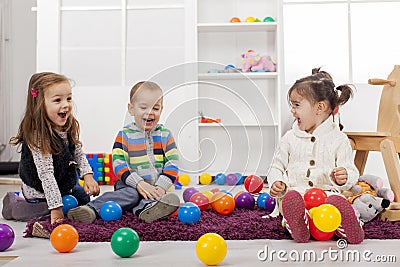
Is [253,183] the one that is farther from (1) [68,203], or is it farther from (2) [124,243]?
(2) [124,243]

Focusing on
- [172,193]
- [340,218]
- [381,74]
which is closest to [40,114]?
[172,193]

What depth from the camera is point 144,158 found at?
1705 mm

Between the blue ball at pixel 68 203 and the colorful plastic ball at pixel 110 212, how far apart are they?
0.14m

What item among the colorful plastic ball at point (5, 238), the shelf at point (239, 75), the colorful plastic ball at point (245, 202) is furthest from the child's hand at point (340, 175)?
the shelf at point (239, 75)

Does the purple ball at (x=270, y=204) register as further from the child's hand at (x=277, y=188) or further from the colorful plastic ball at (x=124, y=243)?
the colorful plastic ball at (x=124, y=243)

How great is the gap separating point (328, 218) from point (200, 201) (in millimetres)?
620

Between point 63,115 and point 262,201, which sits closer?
point 63,115

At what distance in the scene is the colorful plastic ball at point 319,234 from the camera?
4.49 ft

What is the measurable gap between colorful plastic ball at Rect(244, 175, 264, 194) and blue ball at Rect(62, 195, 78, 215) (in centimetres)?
66

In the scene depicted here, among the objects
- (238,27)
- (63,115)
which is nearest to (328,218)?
(63,115)

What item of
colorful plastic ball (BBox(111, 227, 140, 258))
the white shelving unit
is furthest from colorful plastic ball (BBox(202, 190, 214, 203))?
the white shelving unit

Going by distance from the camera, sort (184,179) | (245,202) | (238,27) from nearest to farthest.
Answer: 1. (245,202)
2. (184,179)
3. (238,27)

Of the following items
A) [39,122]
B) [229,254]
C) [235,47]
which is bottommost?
[229,254]

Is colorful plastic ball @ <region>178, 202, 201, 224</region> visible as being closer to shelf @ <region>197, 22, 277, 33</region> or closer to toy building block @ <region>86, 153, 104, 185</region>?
toy building block @ <region>86, 153, 104, 185</region>
